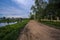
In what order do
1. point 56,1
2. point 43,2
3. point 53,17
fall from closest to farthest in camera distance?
point 56,1 < point 53,17 < point 43,2

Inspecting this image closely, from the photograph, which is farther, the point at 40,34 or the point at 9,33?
the point at 40,34

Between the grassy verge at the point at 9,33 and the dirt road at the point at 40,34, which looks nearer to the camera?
the grassy verge at the point at 9,33

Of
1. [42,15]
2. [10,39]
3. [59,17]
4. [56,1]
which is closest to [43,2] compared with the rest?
[42,15]

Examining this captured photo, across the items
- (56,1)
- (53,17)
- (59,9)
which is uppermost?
(56,1)

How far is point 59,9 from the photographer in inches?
1647

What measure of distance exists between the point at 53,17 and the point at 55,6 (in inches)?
507

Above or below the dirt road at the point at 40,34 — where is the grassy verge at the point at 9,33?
above

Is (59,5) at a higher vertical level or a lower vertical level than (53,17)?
higher

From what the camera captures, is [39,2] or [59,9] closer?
[59,9]

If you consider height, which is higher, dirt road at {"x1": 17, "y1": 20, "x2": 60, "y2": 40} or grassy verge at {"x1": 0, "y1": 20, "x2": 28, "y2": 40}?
grassy verge at {"x1": 0, "y1": 20, "x2": 28, "y2": 40}

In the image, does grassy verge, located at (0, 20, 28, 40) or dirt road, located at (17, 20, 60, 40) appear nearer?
grassy verge, located at (0, 20, 28, 40)

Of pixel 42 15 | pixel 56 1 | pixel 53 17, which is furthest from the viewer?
pixel 42 15

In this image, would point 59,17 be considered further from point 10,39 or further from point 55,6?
point 10,39

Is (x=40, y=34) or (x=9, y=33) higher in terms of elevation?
(x=9, y=33)
